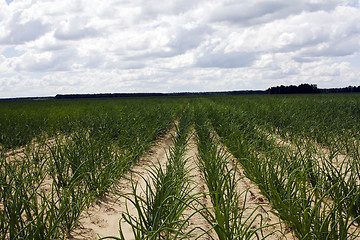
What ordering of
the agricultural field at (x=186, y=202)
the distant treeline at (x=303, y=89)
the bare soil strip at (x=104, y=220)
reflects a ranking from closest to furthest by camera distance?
the agricultural field at (x=186, y=202), the bare soil strip at (x=104, y=220), the distant treeline at (x=303, y=89)

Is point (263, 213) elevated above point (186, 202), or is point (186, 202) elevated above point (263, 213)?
point (186, 202)

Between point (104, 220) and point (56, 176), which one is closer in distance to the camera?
point (104, 220)

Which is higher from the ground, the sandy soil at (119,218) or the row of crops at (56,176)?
the row of crops at (56,176)

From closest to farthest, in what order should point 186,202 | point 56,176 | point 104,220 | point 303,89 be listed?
point 104,220 < point 186,202 < point 56,176 < point 303,89

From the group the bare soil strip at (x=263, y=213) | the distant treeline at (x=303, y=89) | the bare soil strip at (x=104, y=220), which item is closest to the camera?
the bare soil strip at (x=263, y=213)

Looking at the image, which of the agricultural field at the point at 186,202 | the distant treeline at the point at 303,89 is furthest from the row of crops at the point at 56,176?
the distant treeline at the point at 303,89

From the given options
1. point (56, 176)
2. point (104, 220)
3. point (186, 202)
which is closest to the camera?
point (104, 220)

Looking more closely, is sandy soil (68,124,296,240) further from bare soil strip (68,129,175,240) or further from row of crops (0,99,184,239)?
row of crops (0,99,184,239)

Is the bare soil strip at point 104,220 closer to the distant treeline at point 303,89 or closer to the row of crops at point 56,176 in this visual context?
the row of crops at point 56,176

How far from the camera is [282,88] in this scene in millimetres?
74188

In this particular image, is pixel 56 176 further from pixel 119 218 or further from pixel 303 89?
pixel 303 89

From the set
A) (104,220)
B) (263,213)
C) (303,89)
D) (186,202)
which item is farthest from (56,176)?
(303,89)

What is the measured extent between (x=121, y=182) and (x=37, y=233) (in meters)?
1.86

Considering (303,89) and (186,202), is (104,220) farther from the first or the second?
(303,89)
